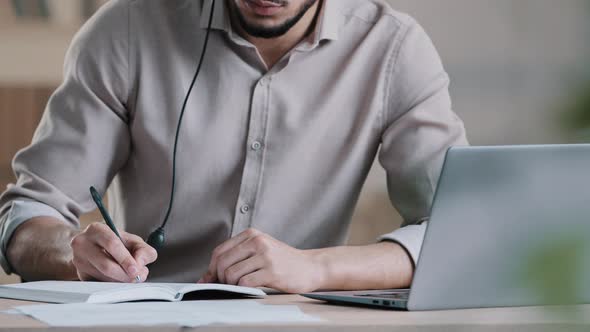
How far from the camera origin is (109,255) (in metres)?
0.95

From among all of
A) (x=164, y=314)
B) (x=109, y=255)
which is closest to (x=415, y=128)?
(x=109, y=255)

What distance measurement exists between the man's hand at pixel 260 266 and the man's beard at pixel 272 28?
58 centimetres

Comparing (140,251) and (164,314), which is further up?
(164,314)

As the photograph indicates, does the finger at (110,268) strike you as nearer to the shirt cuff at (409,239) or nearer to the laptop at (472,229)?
the laptop at (472,229)

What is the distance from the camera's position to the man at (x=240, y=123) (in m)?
1.41

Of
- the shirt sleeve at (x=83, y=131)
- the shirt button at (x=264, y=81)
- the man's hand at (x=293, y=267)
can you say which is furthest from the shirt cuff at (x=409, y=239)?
the shirt sleeve at (x=83, y=131)

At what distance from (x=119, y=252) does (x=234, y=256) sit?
14 cm

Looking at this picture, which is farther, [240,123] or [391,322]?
[240,123]

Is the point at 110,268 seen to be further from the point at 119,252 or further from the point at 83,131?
the point at 83,131

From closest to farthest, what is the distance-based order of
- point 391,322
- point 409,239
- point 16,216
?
point 391,322 < point 409,239 < point 16,216

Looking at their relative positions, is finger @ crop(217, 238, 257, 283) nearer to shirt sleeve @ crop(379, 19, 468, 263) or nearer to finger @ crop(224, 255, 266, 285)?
finger @ crop(224, 255, 266, 285)

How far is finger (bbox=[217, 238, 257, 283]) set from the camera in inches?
36.7

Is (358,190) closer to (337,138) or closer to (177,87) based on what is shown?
(337,138)

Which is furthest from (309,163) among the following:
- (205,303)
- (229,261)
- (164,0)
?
(205,303)
